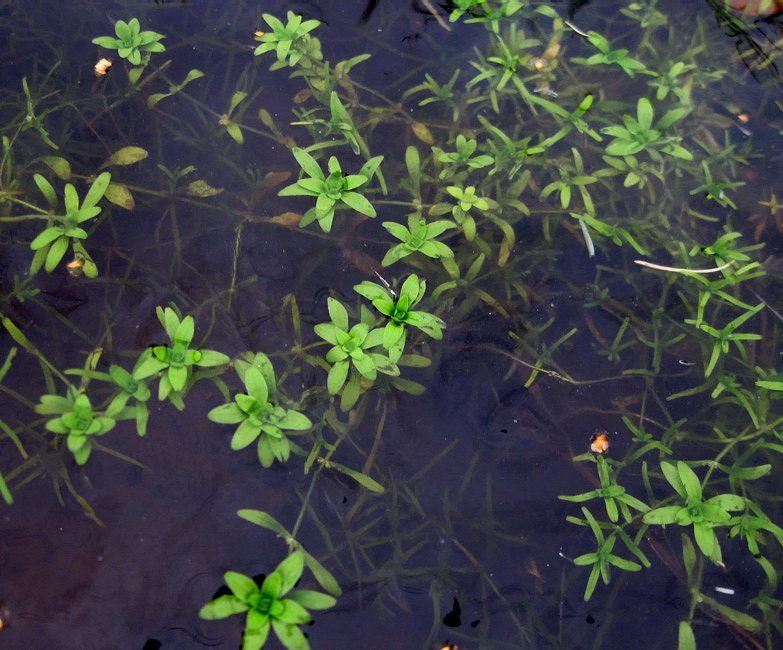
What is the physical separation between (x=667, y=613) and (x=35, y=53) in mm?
3826

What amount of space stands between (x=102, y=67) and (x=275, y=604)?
2595 mm

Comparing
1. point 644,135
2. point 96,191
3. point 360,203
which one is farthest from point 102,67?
point 644,135

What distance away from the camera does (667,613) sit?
2346 mm

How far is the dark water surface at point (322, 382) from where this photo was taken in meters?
2.27

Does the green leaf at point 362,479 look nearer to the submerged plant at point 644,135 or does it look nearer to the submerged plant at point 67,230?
the submerged plant at point 67,230

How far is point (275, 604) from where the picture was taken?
2.00 meters

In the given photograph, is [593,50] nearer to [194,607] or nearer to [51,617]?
[194,607]

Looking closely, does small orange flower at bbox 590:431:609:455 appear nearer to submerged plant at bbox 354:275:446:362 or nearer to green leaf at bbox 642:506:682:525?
green leaf at bbox 642:506:682:525

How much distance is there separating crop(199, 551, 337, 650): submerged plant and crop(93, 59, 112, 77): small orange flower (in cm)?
245

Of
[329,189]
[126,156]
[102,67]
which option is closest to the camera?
[329,189]

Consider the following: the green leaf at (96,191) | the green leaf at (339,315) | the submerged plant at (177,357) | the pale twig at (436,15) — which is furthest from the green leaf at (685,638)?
the pale twig at (436,15)

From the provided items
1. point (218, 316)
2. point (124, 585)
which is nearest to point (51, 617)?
point (124, 585)

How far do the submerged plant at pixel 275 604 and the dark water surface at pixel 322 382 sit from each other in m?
0.25

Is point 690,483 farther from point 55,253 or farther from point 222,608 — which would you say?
point 55,253
